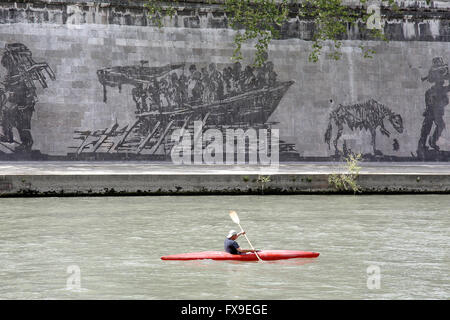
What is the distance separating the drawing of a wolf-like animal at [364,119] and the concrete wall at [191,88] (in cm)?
4

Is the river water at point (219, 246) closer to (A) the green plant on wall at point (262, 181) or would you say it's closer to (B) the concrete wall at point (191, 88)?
(A) the green plant on wall at point (262, 181)

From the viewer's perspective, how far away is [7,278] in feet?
41.1

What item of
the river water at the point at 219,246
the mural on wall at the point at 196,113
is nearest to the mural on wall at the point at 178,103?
the mural on wall at the point at 196,113

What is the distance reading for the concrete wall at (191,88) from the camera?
100 ft

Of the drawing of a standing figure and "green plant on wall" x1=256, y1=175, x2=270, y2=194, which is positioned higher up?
the drawing of a standing figure

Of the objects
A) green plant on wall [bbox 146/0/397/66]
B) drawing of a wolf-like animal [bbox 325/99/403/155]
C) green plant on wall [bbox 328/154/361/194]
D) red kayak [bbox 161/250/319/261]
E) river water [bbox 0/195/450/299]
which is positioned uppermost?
green plant on wall [bbox 146/0/397/66]

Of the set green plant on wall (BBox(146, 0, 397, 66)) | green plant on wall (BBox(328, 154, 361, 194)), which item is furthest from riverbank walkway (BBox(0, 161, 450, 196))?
green plant on wall (BBox(146, 0, 397, 66))

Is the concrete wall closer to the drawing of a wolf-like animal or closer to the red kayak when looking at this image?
the drawing of a wolf-like animal

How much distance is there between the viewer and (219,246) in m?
15.9

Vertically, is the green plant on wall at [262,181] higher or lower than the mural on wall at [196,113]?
lower

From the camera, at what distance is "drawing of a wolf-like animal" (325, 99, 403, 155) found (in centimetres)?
3384

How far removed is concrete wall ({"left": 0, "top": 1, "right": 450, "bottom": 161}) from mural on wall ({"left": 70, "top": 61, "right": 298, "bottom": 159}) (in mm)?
42
